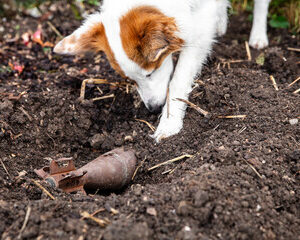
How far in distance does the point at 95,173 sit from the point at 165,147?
588 millimetres

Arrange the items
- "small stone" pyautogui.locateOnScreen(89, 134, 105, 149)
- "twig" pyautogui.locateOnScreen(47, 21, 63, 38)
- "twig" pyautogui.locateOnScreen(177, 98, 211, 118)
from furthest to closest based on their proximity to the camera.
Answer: "twig" pyautogui.locateOnScreen(47, 21, 63, 38), "small stone" pyautogui.locateOnScreen(89, 134, 105, 149), "twig" pyautogui.locateOnScreen(177, 98, 211, 118)

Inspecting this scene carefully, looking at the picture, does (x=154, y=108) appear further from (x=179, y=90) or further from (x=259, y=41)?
(x=259, y=41)

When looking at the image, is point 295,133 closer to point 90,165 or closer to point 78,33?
point 90,165

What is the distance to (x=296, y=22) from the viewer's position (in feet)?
13.1

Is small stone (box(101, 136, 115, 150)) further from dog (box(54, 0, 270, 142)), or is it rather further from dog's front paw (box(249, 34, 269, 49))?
dog's front paw (box(249, 34, 269, 49))

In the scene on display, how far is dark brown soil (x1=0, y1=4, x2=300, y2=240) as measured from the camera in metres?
1.82

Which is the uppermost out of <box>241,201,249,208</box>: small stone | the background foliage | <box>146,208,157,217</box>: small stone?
the background foliage

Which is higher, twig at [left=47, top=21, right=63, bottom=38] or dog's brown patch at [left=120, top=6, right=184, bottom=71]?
dog's brown patch at [left=120, top=6, right=184, bottom=71]

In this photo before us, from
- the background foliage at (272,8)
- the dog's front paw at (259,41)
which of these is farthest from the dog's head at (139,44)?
the background foliage at (272,8)

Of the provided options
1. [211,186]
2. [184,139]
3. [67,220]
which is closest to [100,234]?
[67,220]

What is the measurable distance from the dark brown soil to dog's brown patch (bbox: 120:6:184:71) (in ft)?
1.71

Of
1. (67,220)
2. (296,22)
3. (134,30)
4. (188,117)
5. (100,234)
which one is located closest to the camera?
(100,234)

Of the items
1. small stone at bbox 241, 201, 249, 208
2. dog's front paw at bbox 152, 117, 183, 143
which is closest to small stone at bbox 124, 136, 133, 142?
dog's front paw at bbox 152, 117, 183, 143

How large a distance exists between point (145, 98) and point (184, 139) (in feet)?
1.75
